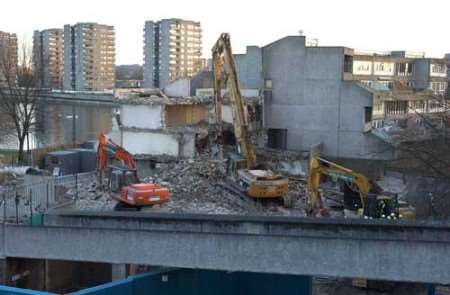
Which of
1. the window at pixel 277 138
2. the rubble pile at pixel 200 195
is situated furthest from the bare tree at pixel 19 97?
the window at pixel 277 138

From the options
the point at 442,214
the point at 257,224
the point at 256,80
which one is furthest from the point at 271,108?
the point at 257,224

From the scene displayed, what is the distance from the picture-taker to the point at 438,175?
734 inches

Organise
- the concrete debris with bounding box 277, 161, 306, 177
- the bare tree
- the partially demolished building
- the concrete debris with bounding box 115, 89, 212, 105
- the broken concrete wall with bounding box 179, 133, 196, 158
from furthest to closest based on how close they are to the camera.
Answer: the bare tree, the concrete debris with bounding box 115, 89, 212, 105, the concrete debris with bounding box 277, 161, 306, 177, the partially demolished building, the broken concrete wall with bounding box 179, 133, 196, 158

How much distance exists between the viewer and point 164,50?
94.1 m

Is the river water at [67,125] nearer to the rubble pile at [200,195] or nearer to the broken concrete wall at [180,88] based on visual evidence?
the broken concrete wall at [180,88]

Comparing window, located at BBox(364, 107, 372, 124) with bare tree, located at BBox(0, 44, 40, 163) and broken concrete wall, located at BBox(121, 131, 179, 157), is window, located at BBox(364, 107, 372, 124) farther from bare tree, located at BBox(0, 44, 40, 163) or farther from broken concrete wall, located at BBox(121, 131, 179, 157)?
bare tree, located at BBox(0, 44, 40, 163)

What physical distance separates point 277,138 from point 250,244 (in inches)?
885

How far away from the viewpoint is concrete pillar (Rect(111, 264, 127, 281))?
13469mm

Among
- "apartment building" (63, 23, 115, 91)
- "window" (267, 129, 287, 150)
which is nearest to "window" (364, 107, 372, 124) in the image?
"window" (267, 129, 287, 150)

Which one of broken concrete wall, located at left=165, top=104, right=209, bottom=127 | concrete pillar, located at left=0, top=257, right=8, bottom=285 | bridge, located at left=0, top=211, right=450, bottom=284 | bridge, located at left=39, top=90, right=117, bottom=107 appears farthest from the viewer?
bridge, located at left=39, top=90, right=117, bottom=107

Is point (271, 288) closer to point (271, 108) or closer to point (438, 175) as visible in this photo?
point (438, 175)

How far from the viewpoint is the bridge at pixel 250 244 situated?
1092cm

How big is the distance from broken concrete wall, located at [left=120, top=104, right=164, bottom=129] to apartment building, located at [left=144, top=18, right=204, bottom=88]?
2494 inches

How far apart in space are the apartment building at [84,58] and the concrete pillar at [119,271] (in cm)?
8221
